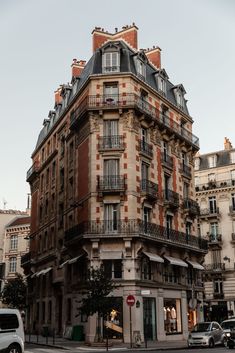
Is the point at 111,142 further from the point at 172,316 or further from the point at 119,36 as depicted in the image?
the point at 172,316

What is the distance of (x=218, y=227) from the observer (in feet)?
177

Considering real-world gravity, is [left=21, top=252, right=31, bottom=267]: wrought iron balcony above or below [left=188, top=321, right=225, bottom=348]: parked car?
above

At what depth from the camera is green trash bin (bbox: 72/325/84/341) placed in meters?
30.6

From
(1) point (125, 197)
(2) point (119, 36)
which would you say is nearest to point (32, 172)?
(2) point (119, 36)

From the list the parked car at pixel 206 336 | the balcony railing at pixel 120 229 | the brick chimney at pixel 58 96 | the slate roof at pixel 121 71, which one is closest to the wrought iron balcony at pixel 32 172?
the slate roof at pixel 121 71

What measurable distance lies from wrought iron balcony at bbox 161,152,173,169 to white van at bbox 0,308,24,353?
68.4 ft

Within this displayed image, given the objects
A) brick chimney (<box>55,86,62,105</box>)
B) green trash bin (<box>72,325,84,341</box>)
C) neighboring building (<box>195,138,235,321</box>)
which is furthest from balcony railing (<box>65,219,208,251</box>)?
neighboring building (<box>195,138,235,321</box>)

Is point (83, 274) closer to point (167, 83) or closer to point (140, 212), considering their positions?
point (140, 212)

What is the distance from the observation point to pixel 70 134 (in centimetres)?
3797

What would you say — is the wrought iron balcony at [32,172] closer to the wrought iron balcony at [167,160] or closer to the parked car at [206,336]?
the wrought iron balcony at [167,160]

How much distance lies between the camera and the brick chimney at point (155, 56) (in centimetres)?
4091

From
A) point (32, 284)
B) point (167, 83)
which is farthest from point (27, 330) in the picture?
point (167, 83)

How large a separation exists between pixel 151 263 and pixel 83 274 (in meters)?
4.68

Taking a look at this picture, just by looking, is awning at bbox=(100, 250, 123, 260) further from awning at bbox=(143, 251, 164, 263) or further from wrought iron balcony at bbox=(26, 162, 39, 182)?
wrought iron balcony at bbox=(26, 162, 39, 182)
